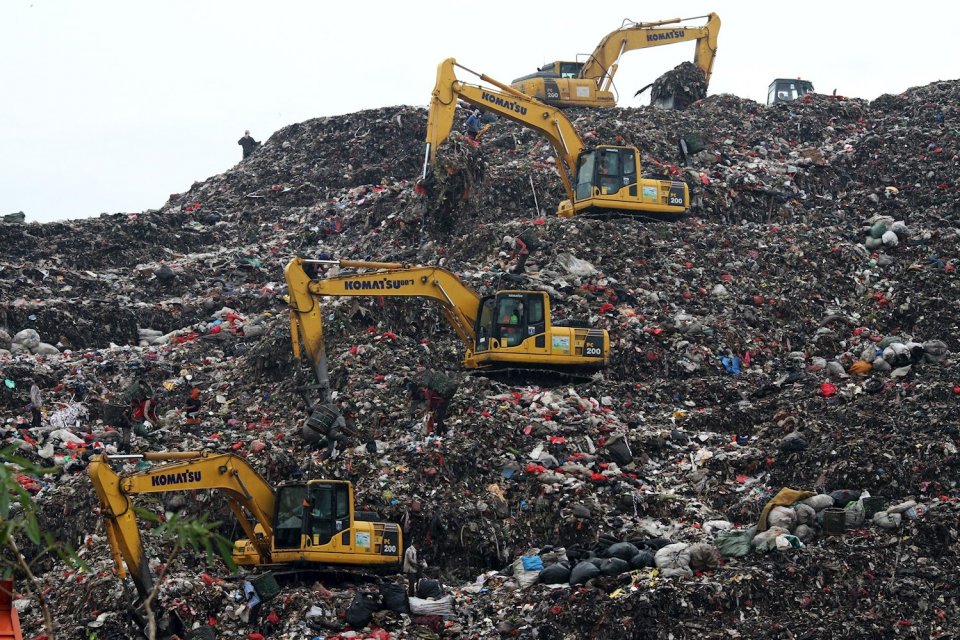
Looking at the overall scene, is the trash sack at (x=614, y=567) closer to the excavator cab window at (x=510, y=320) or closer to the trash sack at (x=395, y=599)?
the trash sack at (x=395, y=599)

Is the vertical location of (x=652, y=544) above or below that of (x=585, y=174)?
below

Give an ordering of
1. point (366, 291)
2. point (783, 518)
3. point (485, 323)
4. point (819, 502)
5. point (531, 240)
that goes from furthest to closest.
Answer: point (531, 240) < point (485, 323) < point (366, 291) < point (819, 502) < point (783, 518)

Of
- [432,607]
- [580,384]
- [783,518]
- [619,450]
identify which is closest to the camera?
[432,607]

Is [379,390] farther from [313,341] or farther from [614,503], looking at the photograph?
[614,503]

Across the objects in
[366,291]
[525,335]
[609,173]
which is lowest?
[525,335]

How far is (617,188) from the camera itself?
2094cm

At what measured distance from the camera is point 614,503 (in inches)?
527

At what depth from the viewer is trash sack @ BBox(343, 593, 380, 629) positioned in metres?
11.1

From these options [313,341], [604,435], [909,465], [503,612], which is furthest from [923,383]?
[313,341]

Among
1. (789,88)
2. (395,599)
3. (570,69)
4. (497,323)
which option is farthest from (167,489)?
(789,88)

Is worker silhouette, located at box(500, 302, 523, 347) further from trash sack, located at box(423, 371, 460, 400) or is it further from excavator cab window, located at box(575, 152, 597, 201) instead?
excavator cab window, located at box(575, 152, 597, 201)

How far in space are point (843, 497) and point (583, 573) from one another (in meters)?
2.79

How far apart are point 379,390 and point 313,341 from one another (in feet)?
5.15

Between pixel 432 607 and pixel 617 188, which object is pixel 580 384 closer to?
pixel 617 188
